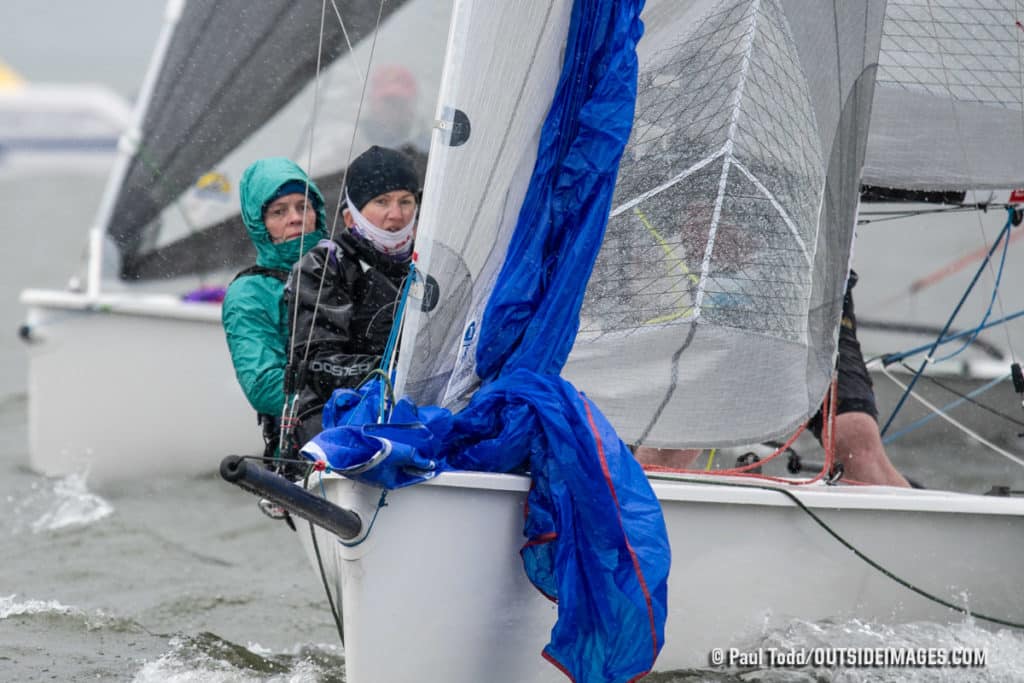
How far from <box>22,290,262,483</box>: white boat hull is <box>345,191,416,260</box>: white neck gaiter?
9.82 ft

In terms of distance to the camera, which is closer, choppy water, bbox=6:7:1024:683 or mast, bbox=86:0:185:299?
choppy water, bbox=6:7:1024:683

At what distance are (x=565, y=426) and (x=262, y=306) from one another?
1307 millimetres

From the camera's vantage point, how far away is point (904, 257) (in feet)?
32.7

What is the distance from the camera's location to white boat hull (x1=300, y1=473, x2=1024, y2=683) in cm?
296

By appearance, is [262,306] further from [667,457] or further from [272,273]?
[667,457]

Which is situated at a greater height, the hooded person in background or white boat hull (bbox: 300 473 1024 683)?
the hooded person in background

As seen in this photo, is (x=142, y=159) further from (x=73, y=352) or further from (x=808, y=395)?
(x=808, y=395)

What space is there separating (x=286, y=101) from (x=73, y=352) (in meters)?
1.56

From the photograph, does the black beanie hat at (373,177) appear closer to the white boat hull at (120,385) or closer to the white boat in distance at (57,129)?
the white boat hull at (120,385)

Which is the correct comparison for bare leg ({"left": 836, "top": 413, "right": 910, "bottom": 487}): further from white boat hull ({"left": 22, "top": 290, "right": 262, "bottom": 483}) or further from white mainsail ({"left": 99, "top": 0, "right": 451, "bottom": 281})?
white boat hull ({"left": 22, "top": 290, "right": 262, "bottom": 483})

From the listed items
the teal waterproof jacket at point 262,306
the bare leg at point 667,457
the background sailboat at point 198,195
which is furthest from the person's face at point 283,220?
the background sailboat at point 198,195

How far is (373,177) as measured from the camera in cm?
371

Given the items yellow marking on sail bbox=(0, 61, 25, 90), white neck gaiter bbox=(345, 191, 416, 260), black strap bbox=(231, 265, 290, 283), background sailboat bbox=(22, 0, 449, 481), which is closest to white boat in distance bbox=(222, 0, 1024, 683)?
white neck gaiter bbox=(345, 191, 416, 260)

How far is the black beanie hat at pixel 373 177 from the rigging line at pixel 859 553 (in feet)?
3.29
